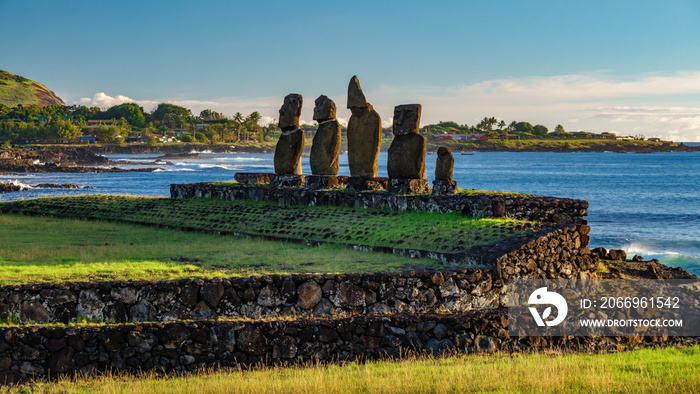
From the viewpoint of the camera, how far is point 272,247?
16562 millimetres

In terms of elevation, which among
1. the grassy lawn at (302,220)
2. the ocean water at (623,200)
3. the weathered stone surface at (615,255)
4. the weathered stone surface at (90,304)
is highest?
the grassy lawn at (302,220)

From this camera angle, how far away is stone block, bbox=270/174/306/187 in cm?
2398

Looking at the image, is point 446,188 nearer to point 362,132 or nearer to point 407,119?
point 407,119

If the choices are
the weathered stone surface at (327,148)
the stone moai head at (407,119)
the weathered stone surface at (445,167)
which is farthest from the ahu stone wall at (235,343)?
the weathered stone surface at (327,148)

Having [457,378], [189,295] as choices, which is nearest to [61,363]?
[189,295]

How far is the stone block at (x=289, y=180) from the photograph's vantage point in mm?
23984

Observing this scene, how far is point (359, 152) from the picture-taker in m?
22.8

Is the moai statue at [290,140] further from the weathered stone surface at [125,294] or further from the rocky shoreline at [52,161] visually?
the rocky shoreline at [52,161]

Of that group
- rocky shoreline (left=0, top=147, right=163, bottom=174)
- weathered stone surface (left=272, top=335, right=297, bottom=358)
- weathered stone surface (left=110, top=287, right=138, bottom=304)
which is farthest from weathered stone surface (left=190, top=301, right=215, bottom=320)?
rocky shoreline (left=0, top=147, right=163, bottom=174)

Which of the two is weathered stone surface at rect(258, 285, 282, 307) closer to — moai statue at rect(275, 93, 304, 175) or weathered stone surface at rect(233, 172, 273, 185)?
moai statue at rect(275, 93, 304, 175)

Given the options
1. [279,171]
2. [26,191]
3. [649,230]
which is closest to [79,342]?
[279,171]

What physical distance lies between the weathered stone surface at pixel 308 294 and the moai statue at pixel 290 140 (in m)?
13.4

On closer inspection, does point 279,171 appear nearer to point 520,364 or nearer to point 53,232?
point 53,232

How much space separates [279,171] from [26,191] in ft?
127
